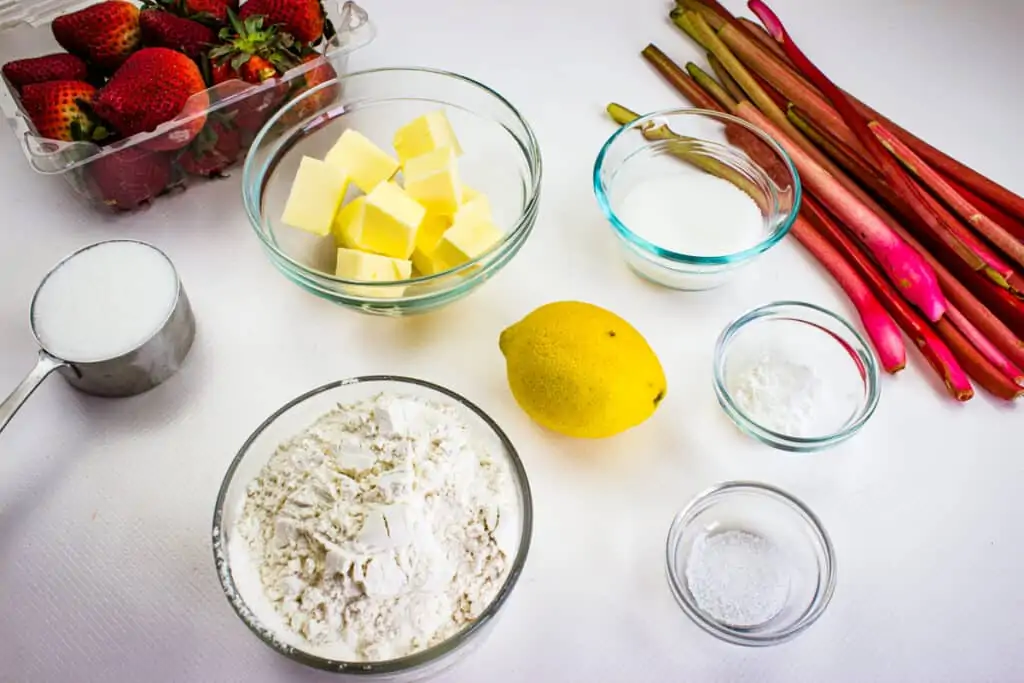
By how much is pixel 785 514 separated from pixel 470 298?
1.41 feet

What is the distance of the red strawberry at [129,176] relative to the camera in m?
1.03

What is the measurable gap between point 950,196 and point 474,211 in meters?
0.57

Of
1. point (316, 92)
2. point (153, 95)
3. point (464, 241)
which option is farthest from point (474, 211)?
point (153, 95)

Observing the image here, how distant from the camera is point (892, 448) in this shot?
3.16 ft

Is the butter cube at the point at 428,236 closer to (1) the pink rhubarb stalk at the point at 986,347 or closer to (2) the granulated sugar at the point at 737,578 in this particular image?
(2) the granulated sugar at the point at 737,578

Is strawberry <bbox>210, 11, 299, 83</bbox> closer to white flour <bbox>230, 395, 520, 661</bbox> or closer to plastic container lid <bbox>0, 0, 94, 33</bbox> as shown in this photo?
plastic container lid <bbox>0, 0, 94, 33</bbox>

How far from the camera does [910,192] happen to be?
1069 mm

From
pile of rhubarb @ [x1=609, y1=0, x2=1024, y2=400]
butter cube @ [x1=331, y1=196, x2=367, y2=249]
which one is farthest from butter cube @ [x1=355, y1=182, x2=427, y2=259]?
pile of rhubarb @ [x1=609, y1=0, x2=1024, y2=400]

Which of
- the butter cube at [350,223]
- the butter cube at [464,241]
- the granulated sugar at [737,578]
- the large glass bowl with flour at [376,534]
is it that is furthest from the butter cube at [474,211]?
the granulated sugar at [737,578]

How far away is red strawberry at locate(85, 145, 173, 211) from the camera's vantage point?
1031 millimetres

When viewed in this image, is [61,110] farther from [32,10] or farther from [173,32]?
[32,10]

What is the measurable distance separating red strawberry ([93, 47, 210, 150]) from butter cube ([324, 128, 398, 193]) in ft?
0.57

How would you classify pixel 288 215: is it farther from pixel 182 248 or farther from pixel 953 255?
pixel 953 255

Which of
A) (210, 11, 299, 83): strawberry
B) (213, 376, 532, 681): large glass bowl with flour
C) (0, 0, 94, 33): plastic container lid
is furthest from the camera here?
(0, 0, 94, 33): plastic container lid
